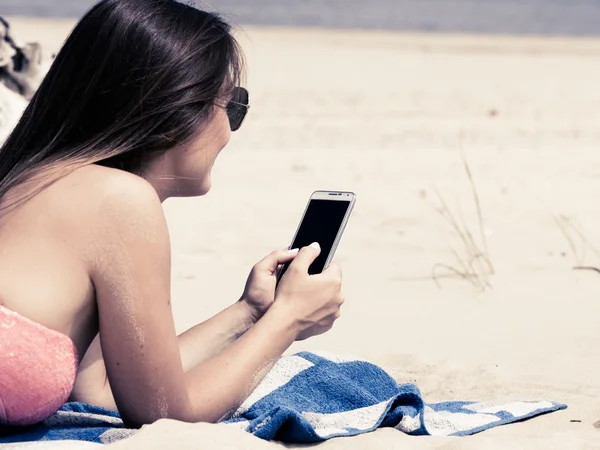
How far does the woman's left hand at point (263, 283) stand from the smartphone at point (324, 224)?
0.03 m

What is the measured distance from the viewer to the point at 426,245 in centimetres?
545

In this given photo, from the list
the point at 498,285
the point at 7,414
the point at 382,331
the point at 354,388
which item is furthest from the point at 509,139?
the point at 7,414

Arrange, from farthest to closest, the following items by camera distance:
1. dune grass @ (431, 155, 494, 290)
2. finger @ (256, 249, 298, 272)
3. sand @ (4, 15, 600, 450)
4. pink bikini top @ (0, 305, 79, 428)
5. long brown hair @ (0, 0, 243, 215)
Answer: dune grass @ (431, 155, 494, 290) < sand @ (4, 15, 600, 450) < finger @ (256, 249, 298, 272) < long brown hair @ (0, 0, 243, 215) < pink bikini top @ (0, 305, 79, 428)

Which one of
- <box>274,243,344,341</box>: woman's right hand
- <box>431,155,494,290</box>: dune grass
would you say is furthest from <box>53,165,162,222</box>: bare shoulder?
<box>431,155,494,290</box>: dune grass

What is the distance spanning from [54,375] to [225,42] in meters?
0.89

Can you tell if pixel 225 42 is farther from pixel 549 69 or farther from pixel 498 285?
pixel 549 69

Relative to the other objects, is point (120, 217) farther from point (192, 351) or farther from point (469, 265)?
point (469, 265)

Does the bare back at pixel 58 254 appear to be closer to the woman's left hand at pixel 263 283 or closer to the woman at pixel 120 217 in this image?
the woman at pixel 120 217

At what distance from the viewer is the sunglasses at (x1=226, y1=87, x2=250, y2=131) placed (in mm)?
2445

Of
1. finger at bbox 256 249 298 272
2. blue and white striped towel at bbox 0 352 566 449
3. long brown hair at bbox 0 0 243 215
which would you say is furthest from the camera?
finger at bbox 256 249 298 272

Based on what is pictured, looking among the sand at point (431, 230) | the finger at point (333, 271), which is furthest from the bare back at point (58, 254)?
the finger at point (333, 271)

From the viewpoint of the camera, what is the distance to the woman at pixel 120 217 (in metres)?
2.18

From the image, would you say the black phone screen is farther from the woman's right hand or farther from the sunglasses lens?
the sunglasses lens

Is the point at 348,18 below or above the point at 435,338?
above
